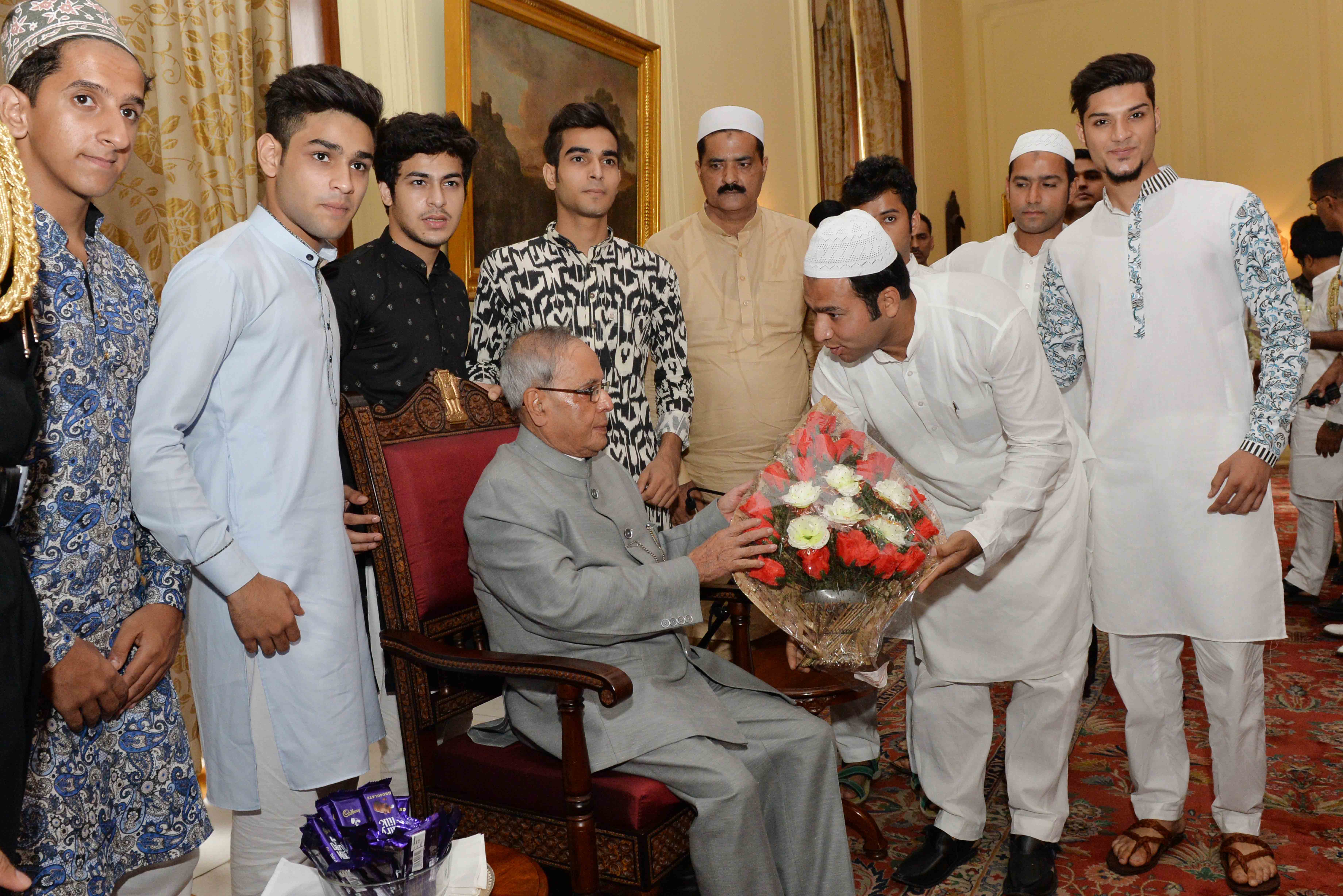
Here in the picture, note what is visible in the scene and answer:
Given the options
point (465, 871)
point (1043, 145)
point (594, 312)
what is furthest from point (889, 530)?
point (1043, 145)

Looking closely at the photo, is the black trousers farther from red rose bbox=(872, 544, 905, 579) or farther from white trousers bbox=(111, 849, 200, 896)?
red rose bbox=(872, 544, 905, 579)

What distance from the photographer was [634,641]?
2.35 m

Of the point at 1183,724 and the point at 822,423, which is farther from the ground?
the point at 822,423

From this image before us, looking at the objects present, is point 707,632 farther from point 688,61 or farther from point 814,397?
point 688,61

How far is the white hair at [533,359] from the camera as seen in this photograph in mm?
2396

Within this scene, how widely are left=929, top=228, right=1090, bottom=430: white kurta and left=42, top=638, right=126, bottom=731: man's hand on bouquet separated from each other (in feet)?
9.69

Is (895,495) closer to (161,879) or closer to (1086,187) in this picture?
(161,879)

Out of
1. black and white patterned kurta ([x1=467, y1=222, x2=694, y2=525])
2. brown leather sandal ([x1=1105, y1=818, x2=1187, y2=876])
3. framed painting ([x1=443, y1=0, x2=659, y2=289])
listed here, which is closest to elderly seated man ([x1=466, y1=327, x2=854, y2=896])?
black and white patterned kurta ([x1=467, y1=222, x2=694, y2=525])

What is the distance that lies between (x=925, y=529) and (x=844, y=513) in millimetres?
223

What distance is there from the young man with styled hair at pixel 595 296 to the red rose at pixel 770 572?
3.03ft

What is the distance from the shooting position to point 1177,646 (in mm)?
2844

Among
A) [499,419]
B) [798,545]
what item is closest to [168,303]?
[499,419]

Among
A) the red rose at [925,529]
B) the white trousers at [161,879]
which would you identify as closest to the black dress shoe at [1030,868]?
the red rose at [925,529]

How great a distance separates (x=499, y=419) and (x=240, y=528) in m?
0.95
